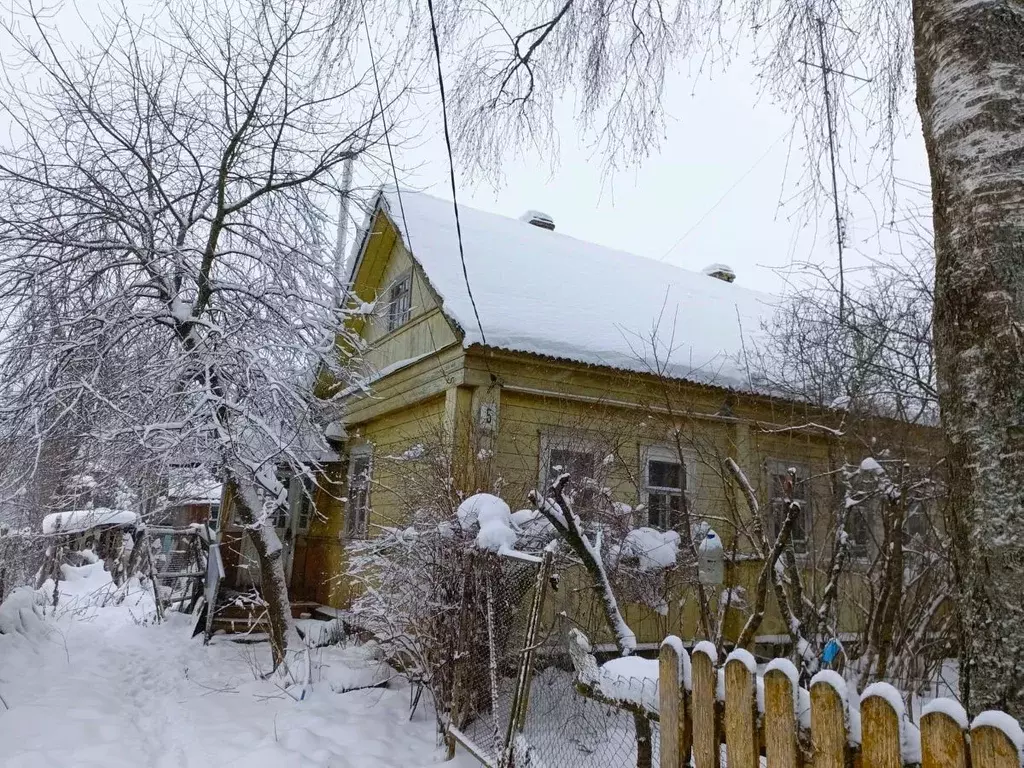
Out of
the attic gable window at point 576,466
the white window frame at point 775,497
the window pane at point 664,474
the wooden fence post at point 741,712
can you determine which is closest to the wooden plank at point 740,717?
the wooden fence post at point 741,712

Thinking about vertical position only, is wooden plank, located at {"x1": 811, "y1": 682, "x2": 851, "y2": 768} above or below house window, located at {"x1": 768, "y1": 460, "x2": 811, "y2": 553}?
below

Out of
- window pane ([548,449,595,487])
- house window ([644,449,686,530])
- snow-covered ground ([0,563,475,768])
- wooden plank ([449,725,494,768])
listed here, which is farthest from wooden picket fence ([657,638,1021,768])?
house window ([644,449,686,530])

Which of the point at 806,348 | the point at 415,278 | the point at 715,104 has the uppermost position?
the point at 415,278

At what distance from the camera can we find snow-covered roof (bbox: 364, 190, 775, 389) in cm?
832

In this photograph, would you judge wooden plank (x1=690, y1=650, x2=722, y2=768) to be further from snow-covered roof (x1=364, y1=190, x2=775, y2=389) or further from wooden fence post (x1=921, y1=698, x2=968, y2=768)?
snow-covered roof (x1=364, y1=190, x2=775, y2=389)

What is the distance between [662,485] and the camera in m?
9.18

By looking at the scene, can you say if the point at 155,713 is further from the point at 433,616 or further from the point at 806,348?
the point at 806,348

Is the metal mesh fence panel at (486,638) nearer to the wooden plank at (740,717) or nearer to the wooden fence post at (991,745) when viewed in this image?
the wooden plank at (740,717)

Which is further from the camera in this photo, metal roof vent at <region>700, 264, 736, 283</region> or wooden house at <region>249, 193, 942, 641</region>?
metal roof vent at <region>700, 264, 736, 283</region>

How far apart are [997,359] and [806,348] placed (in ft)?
22.6

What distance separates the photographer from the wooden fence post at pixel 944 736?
151 centimetres

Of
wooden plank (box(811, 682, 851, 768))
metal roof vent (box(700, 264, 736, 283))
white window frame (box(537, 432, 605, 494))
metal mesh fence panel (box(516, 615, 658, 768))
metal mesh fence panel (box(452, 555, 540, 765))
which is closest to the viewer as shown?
wooden plank (box(811, 682, 851, 768))

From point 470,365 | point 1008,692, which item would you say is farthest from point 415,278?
point 1008,692

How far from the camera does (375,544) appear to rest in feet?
18.5
